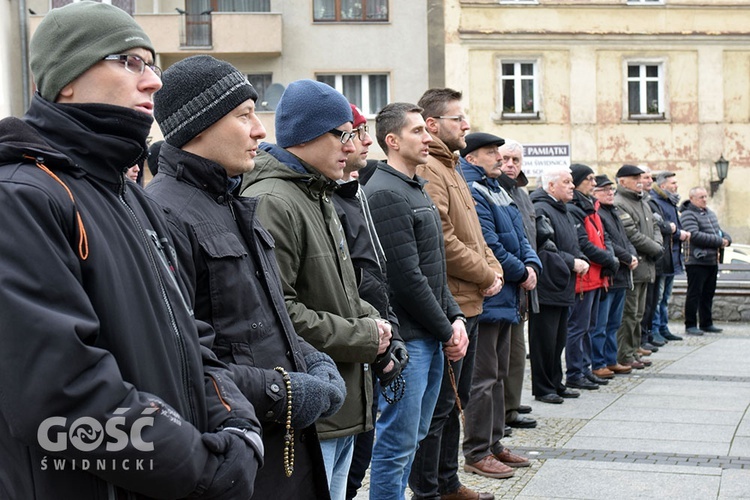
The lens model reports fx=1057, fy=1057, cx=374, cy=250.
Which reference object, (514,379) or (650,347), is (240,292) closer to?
(514,379)

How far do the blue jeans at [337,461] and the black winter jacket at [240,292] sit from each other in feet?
1.86

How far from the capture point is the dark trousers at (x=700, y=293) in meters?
15.6

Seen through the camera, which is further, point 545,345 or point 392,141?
point 545,345

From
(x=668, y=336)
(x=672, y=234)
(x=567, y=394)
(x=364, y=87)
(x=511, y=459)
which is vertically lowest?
(x=668, y=336)

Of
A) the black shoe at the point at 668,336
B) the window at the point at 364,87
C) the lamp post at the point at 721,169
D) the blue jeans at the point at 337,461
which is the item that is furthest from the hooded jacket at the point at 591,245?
the window at the point at 364,87

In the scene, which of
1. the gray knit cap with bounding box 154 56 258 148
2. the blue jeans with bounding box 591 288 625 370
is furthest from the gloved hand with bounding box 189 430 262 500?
the blue jeans with bounding box 591 288 625 370

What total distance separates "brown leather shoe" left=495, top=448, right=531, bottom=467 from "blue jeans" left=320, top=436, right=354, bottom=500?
10.2 ft

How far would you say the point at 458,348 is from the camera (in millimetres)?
5523

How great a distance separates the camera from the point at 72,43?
2.39 m

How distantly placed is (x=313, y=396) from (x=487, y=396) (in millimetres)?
4097

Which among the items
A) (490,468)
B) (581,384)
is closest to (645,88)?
(581,384)

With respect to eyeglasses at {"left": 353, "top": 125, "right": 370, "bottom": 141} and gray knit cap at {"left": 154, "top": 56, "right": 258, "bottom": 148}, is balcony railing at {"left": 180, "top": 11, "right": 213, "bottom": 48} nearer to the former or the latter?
eyeglasses at {"left": 353, "top": 125, "right": 370, "bottom": 141}

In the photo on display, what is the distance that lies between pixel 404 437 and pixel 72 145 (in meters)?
3.17

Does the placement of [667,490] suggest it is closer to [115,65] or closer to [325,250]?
[325,250]
